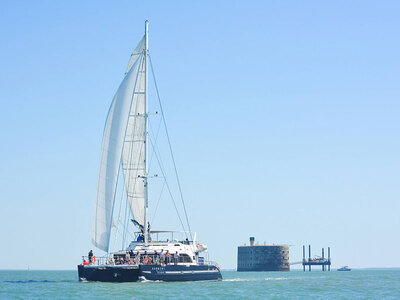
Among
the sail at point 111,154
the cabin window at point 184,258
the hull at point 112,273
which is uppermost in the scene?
the sail at point 111,154

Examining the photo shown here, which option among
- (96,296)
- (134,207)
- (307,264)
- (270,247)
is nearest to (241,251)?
(270,247)

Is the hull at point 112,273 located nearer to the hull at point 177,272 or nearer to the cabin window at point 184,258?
the hull at point 177,272

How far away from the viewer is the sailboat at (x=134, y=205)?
2026 inches

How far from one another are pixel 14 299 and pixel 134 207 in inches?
666

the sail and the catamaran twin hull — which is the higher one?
the sail

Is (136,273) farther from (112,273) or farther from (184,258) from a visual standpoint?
(184,258)

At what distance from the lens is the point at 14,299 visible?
4231cm

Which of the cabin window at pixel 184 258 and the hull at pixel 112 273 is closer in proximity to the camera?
the hull at pixel 112 273

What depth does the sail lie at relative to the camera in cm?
5244

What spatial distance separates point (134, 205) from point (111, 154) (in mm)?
5807

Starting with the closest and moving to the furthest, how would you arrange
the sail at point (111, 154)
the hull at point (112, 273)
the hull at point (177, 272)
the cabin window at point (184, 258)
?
the hull at point (112, 273) → the hull at point (177, 272) → the sail at point (111, 154) → the cabin window at point (184, 258)

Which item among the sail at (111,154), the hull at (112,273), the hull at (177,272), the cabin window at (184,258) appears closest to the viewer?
the hull at (112,273)

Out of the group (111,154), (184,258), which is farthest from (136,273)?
(111,154)

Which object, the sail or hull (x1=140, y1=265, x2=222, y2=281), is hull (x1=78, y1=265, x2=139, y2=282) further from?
the sail
